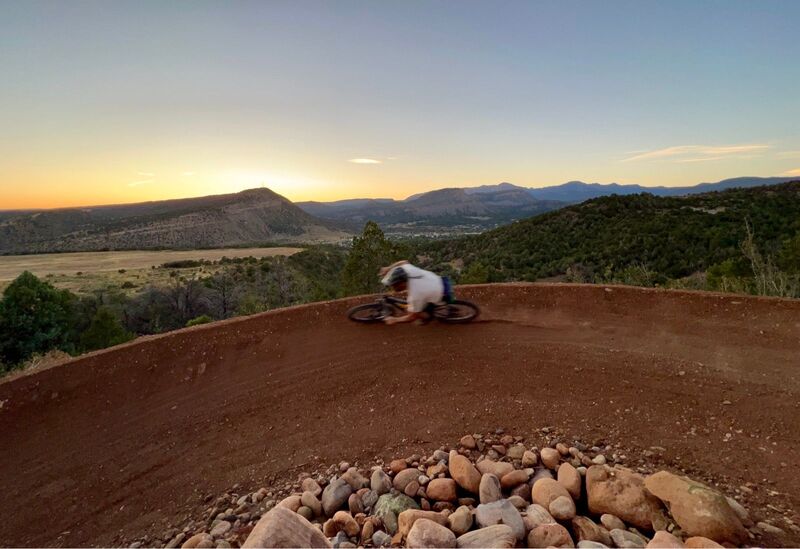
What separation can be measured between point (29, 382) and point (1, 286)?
31.6 m

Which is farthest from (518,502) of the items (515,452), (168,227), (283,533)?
(168,227)

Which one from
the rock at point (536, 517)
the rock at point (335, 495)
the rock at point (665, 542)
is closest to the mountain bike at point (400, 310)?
the rock at point (335, 495)

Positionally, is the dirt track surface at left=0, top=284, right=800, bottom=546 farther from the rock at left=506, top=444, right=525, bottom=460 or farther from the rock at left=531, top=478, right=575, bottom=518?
the rock at left=531, top=478, right=575, bottom=518

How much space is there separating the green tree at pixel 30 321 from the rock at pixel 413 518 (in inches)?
704

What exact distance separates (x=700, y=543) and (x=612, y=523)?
1119 mm

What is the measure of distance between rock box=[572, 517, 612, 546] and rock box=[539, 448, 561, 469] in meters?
1.01

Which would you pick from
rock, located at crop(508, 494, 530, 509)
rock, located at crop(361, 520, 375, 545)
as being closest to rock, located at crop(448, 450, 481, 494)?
rock, located at crop(508, 494, 530, 509)

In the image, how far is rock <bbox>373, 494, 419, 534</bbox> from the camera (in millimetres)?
5564

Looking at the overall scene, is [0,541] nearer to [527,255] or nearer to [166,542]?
[166,542]

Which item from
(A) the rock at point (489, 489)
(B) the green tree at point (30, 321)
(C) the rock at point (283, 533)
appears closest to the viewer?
(C) the rock at point (283, 533)

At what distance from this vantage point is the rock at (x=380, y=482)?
611 cm

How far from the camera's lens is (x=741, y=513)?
516 cm

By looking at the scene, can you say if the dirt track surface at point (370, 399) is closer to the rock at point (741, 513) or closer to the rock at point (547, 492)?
the rock at point (741, 513)

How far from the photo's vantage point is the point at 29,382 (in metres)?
6.86
